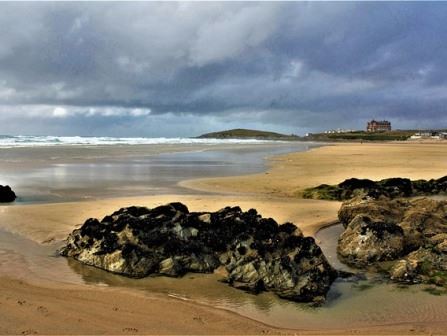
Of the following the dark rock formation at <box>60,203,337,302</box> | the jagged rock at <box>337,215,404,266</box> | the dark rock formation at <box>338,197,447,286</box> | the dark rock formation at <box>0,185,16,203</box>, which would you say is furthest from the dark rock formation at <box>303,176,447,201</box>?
the dark rock formation at <box>0,185,16,203</box>

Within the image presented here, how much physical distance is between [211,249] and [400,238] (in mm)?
4065

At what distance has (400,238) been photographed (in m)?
9.96

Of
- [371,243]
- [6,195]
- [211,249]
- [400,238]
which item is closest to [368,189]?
[400,238]

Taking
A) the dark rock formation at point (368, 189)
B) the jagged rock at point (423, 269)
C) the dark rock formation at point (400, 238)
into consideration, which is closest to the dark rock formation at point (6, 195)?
the dark rock formation at point (368, 189)

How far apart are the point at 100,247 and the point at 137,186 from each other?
11954 mm

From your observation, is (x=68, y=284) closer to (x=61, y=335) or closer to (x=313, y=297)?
(x=61, y=335)

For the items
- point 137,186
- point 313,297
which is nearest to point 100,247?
point 313,297

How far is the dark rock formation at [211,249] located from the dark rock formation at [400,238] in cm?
142

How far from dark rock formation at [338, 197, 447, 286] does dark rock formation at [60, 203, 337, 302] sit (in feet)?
4.65

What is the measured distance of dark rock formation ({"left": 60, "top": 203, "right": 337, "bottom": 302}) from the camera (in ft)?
25.6

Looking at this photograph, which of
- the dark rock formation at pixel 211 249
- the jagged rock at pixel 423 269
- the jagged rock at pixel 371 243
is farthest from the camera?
the jagged rock at pixel 371 243

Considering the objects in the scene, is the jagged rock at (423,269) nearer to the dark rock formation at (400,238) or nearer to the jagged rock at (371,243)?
the dark rock formation at (400,238)

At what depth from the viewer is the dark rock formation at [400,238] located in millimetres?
8562

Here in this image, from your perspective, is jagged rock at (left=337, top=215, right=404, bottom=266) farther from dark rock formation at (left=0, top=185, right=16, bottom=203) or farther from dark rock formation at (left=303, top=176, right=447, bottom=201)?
dark rock formation at (left=0, top=185, right=16, bottom=203)
